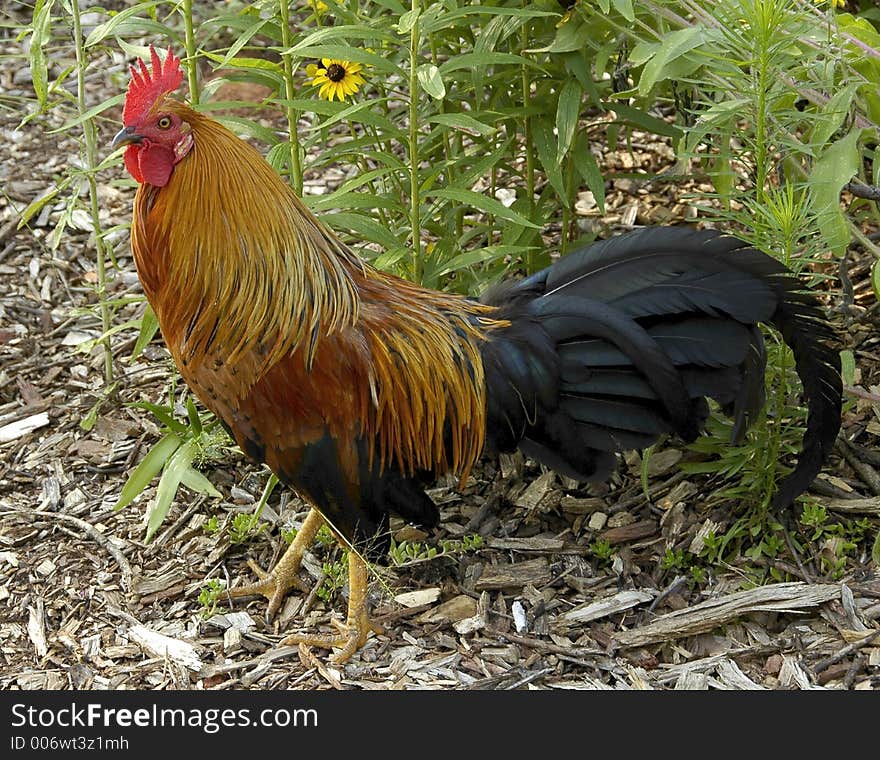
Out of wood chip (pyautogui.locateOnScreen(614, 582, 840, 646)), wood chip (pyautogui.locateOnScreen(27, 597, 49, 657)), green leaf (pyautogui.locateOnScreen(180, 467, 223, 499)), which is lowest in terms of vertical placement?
wood chip (pyautogui.locateOnScreen(27, 597, 49, 657))

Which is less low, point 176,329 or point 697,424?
point 176,329

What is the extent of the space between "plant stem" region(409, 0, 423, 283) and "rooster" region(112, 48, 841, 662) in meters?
0.31

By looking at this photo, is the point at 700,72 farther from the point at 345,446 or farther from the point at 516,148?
the point at 345,446

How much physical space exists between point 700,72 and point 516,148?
0.94 m

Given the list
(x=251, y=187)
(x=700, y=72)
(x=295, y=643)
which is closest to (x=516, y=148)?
(x=700, y=72)

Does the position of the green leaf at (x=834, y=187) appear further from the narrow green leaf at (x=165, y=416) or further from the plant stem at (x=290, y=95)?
the narrow green leaf at (x=165, y=416)

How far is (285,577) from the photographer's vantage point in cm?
427

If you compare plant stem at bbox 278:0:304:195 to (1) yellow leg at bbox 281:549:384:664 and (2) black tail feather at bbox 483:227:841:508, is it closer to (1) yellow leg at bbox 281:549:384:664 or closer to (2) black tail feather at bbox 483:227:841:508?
(2) black tail feather at bbox 483:227:841:508

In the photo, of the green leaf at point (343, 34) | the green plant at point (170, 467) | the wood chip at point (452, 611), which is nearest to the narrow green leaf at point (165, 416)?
the green plant at point (170, 467)

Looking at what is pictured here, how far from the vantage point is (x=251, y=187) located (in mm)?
3580

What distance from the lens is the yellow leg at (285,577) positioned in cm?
425

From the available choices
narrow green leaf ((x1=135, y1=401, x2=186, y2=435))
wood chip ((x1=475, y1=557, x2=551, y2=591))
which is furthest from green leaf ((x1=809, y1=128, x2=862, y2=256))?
narrow green leaf ((x1=135, y1=401, x2=186, y2=435))

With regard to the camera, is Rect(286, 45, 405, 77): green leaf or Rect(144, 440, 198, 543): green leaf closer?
Rect(286, 45, 405, 77): green leaf

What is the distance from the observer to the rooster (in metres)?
3.55
